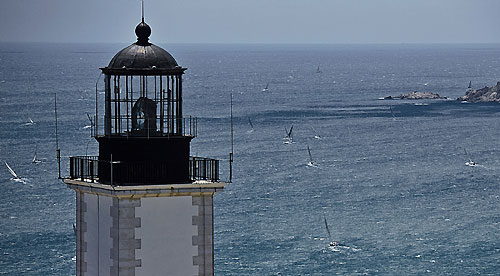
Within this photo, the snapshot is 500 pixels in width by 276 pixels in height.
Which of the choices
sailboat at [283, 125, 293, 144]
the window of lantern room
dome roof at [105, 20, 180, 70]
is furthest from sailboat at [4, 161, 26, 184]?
dome roof at [105, 20, 180, 70]

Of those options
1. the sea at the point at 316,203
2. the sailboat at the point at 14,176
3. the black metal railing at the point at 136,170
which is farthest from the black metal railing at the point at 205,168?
the sailboat at the point at 14,176

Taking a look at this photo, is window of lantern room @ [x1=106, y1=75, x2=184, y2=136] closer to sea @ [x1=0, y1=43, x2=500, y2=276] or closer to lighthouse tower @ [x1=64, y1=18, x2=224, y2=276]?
lighthouse tower @ [x1=64, y1=18, x2=224, y2=276]

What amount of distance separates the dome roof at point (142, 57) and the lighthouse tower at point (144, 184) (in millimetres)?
14

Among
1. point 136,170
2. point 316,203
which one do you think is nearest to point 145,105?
point 136,170

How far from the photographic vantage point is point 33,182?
12938 centimetres

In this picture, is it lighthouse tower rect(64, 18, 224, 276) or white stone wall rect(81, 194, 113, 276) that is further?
white stone wall rect(81, 194, 113, 276)

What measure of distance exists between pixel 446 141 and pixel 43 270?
94.4 meters

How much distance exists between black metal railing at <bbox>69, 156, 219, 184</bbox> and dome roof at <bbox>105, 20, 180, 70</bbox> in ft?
4.40

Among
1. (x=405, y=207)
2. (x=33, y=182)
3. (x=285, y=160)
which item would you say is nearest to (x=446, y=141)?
(x=285, y=160)

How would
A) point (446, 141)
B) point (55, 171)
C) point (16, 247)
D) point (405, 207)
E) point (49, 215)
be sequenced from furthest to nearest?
point (446, 141) < point (55, 171) < point (405, 207) < point (49, 215) < point (16, 247)

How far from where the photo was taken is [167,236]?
1802cm

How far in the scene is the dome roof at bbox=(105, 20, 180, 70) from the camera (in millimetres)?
18188

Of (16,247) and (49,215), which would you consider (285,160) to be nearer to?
(49,215)

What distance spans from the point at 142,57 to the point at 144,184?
5.95ft
